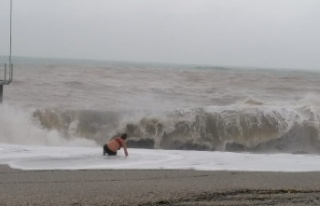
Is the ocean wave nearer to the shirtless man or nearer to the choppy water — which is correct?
the choppy water

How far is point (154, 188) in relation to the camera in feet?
18.1

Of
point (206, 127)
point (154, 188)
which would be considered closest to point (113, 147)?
point (154, 188)

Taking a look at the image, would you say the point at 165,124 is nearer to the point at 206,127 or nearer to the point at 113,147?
the point at 206,127

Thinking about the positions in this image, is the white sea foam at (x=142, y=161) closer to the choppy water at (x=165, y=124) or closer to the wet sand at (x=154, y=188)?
Answer: the wet sand at (x=154, y=188)

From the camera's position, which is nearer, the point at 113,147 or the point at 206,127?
the point at 113,147

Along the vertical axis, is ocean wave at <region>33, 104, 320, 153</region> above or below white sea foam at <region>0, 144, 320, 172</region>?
below

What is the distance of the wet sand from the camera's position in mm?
4938

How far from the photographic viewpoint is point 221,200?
16.8 feet

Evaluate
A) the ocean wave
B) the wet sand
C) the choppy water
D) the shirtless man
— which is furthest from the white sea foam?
the ocean wave

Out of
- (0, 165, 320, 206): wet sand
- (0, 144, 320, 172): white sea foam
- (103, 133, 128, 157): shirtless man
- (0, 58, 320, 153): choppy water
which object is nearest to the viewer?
(0, 165, 320, 206): wet sand

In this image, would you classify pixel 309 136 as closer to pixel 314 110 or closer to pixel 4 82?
pixel 314 110

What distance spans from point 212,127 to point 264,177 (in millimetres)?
8882

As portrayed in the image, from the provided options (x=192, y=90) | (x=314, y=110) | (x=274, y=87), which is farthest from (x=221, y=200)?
(x=274, y=87)

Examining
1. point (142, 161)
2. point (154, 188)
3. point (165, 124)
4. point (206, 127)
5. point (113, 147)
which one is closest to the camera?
point (154, 188)
